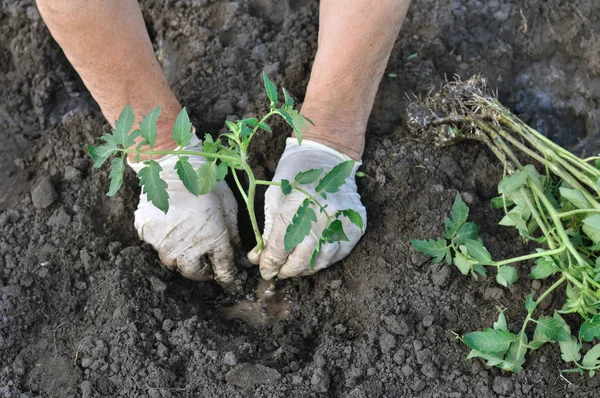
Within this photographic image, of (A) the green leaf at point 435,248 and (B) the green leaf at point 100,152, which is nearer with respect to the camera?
(B) the green leaf at point 100,152

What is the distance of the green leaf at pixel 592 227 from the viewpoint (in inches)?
68.8

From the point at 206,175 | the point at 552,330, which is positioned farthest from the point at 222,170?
the point at 552,330

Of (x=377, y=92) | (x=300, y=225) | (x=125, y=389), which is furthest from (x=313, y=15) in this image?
(x=125, y=389)

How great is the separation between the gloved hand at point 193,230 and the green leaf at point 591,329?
0.95 metres

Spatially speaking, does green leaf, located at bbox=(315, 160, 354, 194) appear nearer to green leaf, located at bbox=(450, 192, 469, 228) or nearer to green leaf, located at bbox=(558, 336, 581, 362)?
green leaf, located at bbox=(450, 192, 469, 228)

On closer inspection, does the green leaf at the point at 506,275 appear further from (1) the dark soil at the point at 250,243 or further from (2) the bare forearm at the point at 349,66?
(2) the bare forearm at the point at 349,66

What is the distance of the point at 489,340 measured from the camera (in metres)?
1.68

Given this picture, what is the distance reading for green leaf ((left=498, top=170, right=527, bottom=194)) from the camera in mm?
1904

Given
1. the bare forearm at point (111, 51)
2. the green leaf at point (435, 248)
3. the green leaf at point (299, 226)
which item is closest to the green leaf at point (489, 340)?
the green leaf at point (435, 248)

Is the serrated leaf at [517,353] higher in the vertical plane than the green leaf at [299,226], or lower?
lower

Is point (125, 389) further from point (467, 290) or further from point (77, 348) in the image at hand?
point (467, 290)

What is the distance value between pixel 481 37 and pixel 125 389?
1.64 m

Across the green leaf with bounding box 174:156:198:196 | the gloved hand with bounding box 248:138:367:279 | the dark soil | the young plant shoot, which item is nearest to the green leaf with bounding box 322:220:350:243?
the young plant shoot

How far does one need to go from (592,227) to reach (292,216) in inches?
30.2
